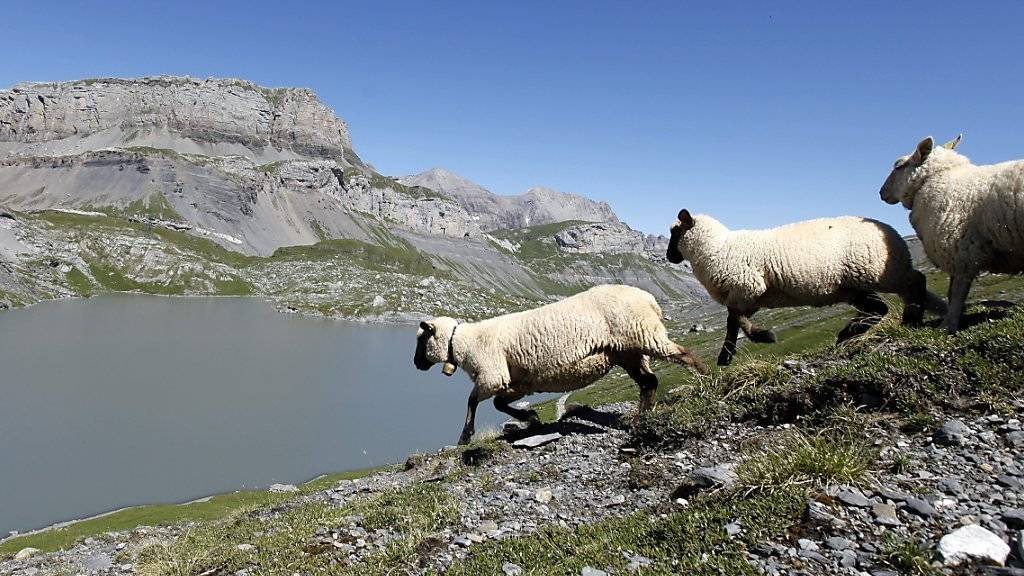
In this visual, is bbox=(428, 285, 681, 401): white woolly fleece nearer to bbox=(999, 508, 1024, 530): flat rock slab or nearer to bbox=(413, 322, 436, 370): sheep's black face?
bbox=(413, 322, 436, 370): sheep's black face

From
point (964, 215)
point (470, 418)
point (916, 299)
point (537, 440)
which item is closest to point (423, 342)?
point (470, 418)

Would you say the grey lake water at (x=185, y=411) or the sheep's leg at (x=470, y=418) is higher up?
the sheep's leg at (x=470, y=418)

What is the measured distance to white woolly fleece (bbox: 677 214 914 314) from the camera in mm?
11227

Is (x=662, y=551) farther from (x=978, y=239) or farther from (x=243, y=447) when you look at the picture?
(x=243, y=447)

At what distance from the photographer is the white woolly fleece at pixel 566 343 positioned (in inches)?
506

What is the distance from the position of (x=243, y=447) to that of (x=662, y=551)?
63.8 m

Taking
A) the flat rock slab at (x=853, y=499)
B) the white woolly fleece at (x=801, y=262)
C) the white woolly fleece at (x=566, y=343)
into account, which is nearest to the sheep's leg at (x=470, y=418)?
the white woolly fleece at (x=566, y=343)

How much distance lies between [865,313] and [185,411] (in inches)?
3048

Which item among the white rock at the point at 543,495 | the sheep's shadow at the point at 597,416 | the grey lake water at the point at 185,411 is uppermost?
the sheep's shadow at the point at 597,416

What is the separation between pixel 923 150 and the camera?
35.7 feet

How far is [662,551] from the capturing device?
5.44 metres

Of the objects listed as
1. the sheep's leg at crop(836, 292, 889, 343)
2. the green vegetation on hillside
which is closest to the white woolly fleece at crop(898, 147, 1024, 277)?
the sheep's leg at crop(836, 292, 889, 343)

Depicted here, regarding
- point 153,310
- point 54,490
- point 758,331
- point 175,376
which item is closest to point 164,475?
point 54,490

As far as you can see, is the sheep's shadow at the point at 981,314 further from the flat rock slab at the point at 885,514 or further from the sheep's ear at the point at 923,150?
the flat rock slab at the point at 885,514
